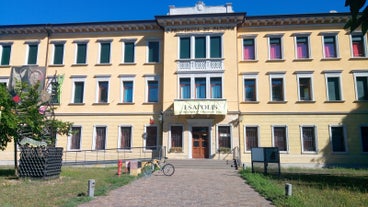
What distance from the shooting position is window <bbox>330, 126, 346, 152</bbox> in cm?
2241

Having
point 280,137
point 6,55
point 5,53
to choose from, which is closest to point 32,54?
point 6,55

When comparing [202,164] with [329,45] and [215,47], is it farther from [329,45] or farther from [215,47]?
[329,45]

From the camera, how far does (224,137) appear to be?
22734 millimetres

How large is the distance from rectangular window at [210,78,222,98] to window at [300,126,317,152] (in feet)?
22.5

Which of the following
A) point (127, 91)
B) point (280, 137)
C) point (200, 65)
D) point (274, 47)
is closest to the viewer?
point (280, 137)

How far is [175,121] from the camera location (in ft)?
75.9

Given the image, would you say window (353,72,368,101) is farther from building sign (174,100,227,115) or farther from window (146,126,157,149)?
window (146,126,157,149)

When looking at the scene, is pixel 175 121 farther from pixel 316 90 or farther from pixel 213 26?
pixel 316 90

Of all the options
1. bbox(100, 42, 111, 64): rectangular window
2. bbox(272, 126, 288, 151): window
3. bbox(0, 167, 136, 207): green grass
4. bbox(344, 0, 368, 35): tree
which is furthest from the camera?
bbox(100, 42, 111, 64): rectangular window

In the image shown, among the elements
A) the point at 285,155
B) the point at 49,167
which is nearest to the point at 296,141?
the point at 285,155

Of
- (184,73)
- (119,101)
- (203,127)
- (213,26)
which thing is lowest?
(203,127)

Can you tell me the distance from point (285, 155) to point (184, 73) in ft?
32.4

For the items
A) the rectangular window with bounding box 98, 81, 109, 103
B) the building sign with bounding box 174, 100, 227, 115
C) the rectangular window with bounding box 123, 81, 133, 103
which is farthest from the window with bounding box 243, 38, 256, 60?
the rectangular window with bounding box 98, 81, 109, 103

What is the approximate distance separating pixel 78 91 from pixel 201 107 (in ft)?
35.3
